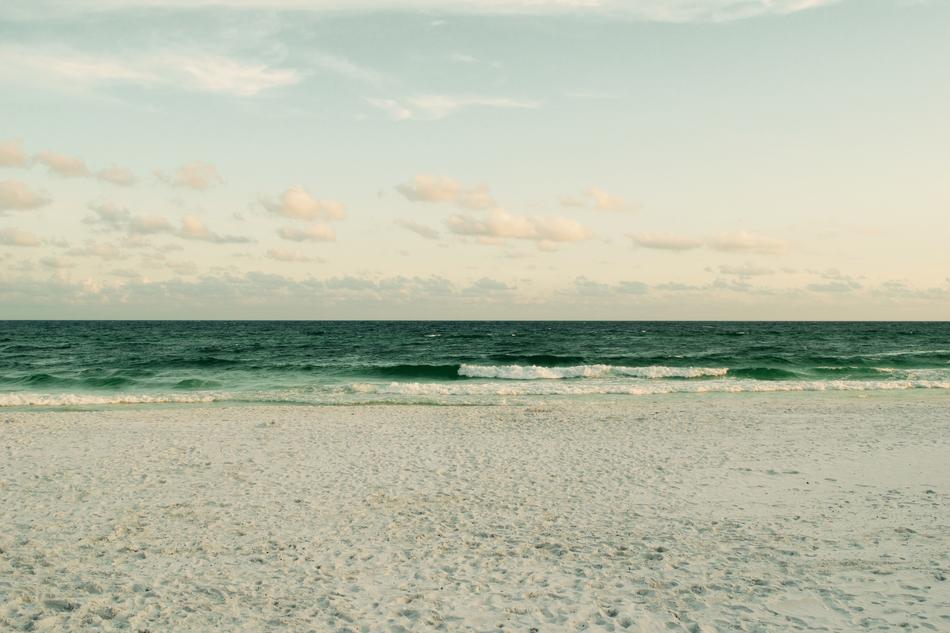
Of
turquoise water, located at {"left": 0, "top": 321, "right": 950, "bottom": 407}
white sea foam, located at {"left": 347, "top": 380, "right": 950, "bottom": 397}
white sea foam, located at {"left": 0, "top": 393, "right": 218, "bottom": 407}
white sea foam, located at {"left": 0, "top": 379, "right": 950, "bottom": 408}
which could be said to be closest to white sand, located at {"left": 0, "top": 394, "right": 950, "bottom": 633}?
white sea foam, located at {"left": 0, "top": 393, "right": 218, "bottom": 407}

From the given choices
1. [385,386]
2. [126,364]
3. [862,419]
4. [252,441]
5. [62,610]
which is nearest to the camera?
[62,610]

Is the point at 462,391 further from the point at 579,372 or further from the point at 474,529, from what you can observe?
the point at 474,529

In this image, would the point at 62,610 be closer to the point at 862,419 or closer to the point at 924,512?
the point at 924,512

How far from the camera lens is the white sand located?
284 inches

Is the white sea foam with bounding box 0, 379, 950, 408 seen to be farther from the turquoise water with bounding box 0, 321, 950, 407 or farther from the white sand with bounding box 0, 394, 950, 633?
the white sand with bounding box 0, 394, 950, 633

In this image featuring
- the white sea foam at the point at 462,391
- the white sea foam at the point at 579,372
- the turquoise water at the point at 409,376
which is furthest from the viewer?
the white sea foam at the point at 579,372

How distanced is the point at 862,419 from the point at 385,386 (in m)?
18.6

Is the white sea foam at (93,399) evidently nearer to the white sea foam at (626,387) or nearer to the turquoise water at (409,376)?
the turquoise water at (409,376)

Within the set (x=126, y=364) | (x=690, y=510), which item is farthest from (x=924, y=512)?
(x=126, y=364)

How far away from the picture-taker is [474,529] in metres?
9.88

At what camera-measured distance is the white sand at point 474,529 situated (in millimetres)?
7203

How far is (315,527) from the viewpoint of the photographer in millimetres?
10008

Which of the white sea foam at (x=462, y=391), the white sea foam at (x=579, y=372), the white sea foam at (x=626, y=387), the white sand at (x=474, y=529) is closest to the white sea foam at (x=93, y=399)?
the white sea foam at (x=462, y=391)

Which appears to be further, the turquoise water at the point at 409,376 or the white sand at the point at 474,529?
the turquoise water at the point at 409,376
